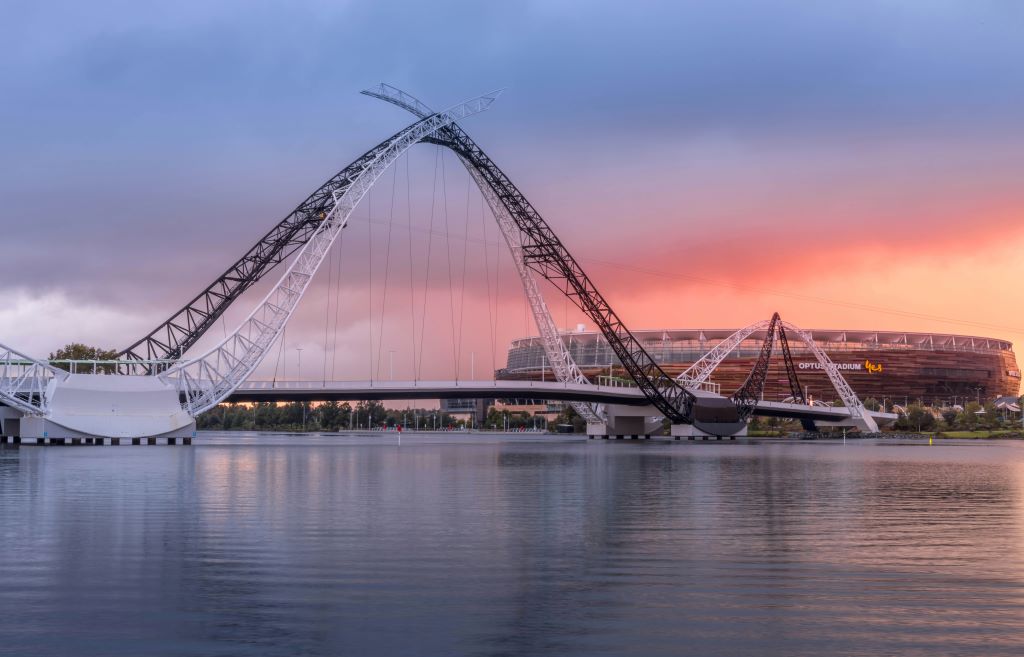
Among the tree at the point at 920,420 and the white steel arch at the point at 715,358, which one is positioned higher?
the white steel arch at the point at 715,358

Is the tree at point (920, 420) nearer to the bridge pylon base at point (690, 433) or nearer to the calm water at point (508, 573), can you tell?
the bridge pylon base at point (690, 433)

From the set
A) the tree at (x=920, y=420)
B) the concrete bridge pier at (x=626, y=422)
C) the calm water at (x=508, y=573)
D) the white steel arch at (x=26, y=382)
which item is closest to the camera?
the calm water at (x=508, y=573)

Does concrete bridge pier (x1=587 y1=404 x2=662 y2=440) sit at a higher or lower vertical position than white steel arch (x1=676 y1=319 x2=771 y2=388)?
lower

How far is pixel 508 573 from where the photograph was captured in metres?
16.4

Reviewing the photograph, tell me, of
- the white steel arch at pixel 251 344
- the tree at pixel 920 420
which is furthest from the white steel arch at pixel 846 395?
the white steel arch at pixel 251 344

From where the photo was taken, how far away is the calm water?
11.9m

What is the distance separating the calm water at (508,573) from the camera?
11.9 m

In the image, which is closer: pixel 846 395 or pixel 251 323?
pixel 251 323

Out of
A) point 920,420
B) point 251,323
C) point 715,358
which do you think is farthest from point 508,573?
point 920,420

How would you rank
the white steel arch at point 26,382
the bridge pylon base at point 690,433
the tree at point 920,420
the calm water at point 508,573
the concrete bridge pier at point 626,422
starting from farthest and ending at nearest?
the tree at point 920,420 < the concrete bridge pier at point 626,422 < the bridge pylon base at point 690,433 < the white steel arch at point 26,382 < the calm water at point 508,573

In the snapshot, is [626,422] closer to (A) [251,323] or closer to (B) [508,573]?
(A) [251,323]

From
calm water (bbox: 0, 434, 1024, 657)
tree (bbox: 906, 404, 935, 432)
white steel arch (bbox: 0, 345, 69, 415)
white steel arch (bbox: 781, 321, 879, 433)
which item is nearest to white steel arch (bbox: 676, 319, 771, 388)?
white steel arch (bbox: 781, 321, 879, 433)

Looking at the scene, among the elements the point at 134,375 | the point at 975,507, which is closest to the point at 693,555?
the point at 975,507

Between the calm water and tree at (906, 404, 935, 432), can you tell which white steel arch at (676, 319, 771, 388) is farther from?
the calm water
